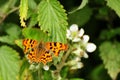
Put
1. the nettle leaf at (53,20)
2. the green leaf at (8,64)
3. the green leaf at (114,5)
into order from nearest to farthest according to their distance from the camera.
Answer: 1. the nettle leaf at (53,20)
2. the green leaf at (114,5)
3. the green leaf at (8,64)

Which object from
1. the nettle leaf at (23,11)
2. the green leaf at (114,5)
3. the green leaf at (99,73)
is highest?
the nettle leaf at (23,11)

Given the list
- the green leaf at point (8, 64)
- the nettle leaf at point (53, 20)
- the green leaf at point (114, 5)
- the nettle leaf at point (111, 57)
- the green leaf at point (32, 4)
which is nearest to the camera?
the nettle leaf at point (53, 20)

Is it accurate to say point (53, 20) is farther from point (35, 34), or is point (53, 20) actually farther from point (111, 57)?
point (111, 57)

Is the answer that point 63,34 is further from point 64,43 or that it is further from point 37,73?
point 37,73

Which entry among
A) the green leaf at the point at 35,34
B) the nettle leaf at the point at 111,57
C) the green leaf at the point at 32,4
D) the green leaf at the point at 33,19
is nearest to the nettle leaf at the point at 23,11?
the green leaf at the point at 35,34

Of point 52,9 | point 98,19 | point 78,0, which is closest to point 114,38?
point 98,19

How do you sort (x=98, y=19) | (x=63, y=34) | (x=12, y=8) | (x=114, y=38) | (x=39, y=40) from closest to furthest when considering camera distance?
(x=63, y=34)
(x=39, y=40)
(x=12, y=8)
(x=114, y=38)
(x=98, y=19)

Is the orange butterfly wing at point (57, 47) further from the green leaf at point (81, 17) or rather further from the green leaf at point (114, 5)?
the green leaf at point (81, 17)

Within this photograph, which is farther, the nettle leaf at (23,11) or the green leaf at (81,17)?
the green leaf at (81,17)
